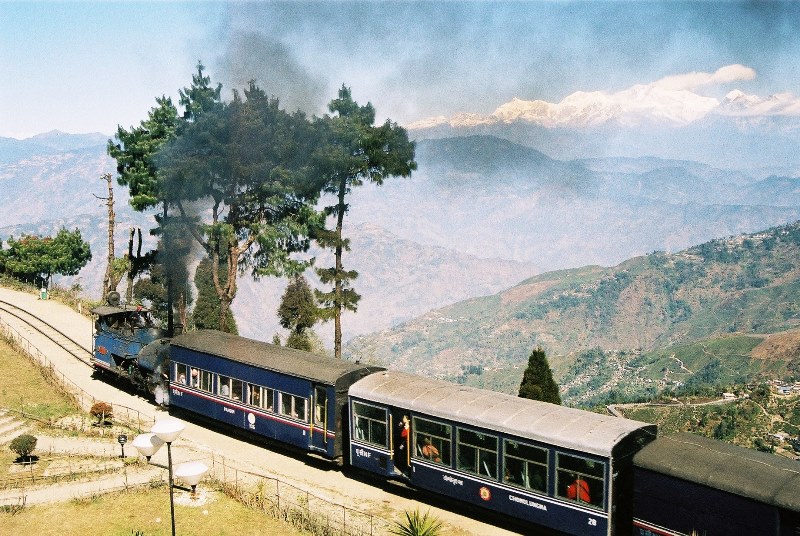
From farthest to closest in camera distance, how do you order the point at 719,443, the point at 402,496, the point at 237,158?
the point at 237,158
the point at 402,496
the point at 719,443

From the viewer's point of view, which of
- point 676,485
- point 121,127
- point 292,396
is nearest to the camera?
point 676,485

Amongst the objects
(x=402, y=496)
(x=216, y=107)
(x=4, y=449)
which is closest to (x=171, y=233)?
(x=216, y=107)

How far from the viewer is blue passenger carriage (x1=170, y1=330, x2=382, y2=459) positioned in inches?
909

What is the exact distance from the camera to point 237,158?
3725 centimetres

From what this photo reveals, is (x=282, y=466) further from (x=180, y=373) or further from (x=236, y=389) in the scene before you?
(x=180, y=373)

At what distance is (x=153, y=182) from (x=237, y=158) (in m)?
9.70

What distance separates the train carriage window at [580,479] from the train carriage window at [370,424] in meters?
6.00

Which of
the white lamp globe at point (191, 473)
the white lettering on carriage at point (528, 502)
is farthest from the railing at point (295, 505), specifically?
the white lamp globe at point (191, 473)

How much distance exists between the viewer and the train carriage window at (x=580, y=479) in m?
17.0

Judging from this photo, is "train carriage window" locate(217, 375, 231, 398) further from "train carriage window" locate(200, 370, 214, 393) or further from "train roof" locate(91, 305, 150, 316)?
"train roof" locate(91, 305, 150, 316)

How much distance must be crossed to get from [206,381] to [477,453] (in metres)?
12.9

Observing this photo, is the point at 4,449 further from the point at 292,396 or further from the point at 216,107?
the point at 216,107

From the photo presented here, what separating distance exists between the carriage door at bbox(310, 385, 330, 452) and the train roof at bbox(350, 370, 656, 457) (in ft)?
4.59

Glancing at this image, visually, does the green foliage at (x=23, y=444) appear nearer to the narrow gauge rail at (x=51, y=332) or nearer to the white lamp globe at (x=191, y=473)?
the white lamp globe at (x=191, y=473)
